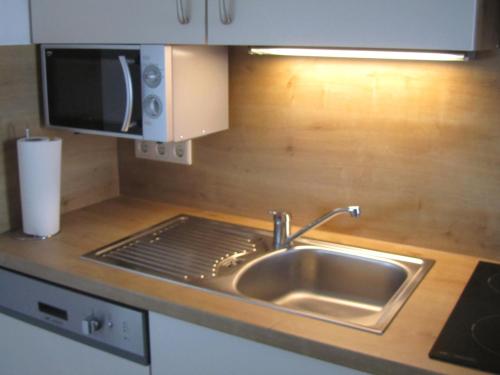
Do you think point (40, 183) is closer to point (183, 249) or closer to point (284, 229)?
point (183, 249)

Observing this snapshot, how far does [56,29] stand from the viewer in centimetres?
179

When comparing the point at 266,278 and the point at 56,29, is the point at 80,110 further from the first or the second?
the point at 266,278

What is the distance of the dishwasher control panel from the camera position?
1.51m

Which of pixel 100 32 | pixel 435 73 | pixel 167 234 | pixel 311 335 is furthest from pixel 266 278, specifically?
pixel 100 32

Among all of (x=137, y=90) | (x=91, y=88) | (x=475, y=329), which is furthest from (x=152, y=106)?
(x=475, y=329)

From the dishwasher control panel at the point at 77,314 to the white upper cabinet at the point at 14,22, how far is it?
0.66 meters

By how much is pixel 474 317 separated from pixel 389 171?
0.52 metres

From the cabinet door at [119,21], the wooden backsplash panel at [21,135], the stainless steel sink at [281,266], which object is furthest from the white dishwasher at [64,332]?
the cabinet door at [119,21]

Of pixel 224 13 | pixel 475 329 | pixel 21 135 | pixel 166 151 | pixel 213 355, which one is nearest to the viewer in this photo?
pixel 475 329

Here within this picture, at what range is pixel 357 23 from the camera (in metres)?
1.36

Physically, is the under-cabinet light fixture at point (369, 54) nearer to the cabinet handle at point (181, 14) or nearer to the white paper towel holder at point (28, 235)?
the cabinet handle at point (181, 14)

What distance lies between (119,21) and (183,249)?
64 cm

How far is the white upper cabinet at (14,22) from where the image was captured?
177 cm

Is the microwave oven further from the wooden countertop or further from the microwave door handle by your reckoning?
the wooden countertop
